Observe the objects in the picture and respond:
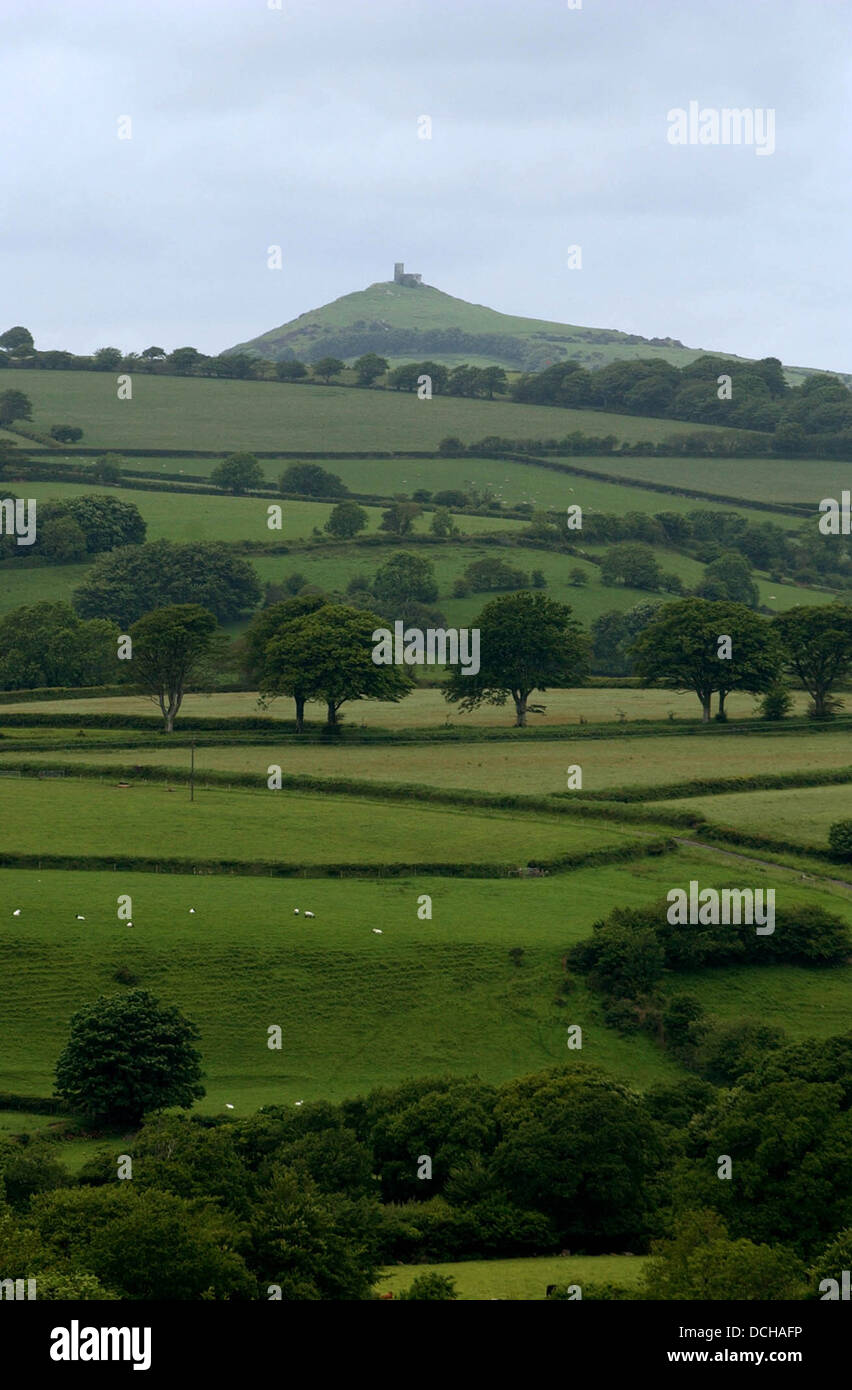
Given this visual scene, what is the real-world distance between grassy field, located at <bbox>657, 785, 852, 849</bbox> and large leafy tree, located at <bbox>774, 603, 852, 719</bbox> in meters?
26.1

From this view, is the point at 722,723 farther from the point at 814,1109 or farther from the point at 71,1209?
the point at 71,1209

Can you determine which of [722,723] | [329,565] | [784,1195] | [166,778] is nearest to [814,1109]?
[784,1195]

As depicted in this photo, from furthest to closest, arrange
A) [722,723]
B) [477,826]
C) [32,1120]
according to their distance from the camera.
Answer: [722,723] < [477,826] < [32,1120]

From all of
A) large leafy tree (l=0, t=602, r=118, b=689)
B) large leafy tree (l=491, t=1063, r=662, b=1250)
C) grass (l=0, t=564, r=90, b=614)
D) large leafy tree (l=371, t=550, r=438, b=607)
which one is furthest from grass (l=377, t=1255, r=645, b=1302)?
grass (l=0, t=564, r=90, b=614)

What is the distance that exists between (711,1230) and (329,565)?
13502cm

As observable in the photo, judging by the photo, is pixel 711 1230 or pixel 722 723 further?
pixel 722 723

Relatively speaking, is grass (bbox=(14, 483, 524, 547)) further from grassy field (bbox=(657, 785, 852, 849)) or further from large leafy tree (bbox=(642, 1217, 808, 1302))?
large leafy tree (bbox=(642, 1217, 808, 1302))

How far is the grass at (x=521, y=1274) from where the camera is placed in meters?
43.7

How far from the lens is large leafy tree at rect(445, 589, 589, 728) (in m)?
120

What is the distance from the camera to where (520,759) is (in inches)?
4151

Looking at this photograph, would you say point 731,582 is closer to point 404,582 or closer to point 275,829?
point 404,582
